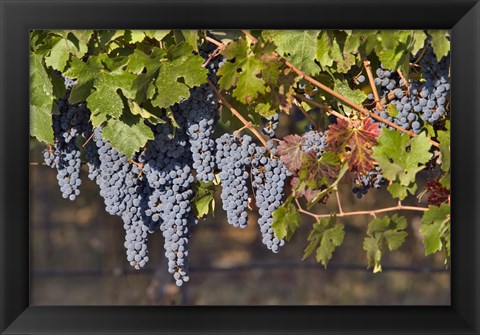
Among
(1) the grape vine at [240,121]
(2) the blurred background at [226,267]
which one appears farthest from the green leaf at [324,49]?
(2) the blurred background at [226,267]

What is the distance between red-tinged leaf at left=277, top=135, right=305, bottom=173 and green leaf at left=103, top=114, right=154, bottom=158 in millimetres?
325

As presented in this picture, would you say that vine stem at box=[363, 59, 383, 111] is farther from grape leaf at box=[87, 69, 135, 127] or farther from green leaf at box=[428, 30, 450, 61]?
grape leaf at box=[87, 69, 135, 127]

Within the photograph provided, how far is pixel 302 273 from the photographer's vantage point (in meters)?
8.58

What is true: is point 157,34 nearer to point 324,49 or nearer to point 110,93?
point 110,93

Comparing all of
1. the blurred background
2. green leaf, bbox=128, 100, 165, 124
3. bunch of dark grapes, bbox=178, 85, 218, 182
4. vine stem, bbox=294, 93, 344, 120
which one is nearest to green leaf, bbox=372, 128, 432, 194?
vine stem, bbox=294, 93, 344, 120

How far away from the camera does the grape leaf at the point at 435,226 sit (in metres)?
1.90

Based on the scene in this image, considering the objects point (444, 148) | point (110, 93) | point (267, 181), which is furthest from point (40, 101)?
point (444, 148)

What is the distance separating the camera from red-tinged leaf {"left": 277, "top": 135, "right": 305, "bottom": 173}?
1.92 metres

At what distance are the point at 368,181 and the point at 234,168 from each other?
33 centimetres

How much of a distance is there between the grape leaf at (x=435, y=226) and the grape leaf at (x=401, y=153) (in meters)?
0.09
